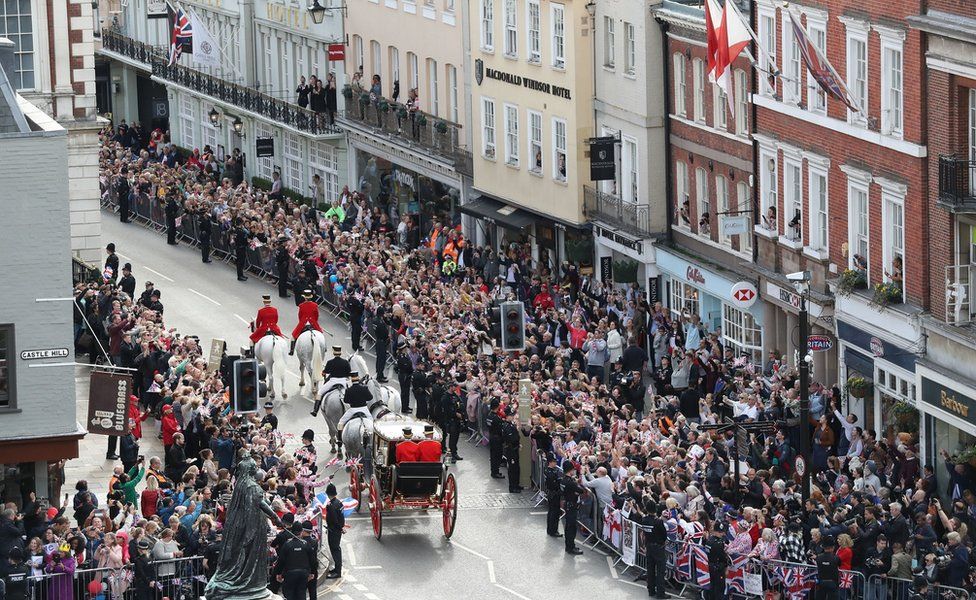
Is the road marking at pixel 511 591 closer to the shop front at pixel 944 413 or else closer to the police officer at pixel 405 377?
the shop front at pixel 944 413

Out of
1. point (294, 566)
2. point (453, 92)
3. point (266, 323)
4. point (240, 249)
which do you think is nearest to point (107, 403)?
point (294, 566)

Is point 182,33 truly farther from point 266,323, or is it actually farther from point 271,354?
point 271,354

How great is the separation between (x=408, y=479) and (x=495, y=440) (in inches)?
220

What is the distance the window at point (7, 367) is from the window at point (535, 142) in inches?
1082

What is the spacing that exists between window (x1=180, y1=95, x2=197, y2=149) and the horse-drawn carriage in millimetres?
50594

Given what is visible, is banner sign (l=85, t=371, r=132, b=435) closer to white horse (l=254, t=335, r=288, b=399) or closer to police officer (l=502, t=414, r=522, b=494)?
police officer (l=502, t=414, r=522, b=494)

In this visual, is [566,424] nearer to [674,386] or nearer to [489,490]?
[489,490]

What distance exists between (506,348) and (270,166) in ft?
132

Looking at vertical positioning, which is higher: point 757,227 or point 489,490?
point 757,227

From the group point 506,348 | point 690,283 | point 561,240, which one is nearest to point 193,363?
point 506,348

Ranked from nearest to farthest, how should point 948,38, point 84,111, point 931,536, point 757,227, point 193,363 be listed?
point 931,536 < point 948,38 < point 193,363 < point 757,227 < point 84,111

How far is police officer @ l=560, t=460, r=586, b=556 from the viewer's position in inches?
1650

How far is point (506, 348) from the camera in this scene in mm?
46594

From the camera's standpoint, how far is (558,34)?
63.7m
